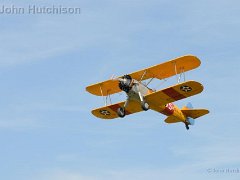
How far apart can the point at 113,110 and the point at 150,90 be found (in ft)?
11.3

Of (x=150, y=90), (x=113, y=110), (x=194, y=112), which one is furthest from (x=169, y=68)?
(x=194, y=112)

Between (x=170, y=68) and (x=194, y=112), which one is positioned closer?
(x=170, y=68)

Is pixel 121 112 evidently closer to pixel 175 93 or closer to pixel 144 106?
pixel 144 106

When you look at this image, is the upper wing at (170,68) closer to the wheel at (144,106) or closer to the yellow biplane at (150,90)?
the yellow biplane at (150,90)

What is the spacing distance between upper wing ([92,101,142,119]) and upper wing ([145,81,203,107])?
1.89 meters

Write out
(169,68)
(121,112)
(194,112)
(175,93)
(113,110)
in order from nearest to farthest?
(175,93), (121,112), (169,68), (113,110), (194,112)

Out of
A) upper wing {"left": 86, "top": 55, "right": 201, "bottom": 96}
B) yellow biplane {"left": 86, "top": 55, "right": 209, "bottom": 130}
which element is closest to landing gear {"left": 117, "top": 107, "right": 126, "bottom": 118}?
yellow biplane {"left": 86, "top": 55, "right": 209, "bottom": 130}

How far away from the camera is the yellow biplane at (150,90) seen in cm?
3778

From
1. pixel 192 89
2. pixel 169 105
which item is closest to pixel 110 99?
pixel 169 105

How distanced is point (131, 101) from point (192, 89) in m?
4.04

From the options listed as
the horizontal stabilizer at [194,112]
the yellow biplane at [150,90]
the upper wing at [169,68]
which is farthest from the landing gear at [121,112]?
the horizontal stabilizer at [194,112]

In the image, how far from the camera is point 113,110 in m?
41.4

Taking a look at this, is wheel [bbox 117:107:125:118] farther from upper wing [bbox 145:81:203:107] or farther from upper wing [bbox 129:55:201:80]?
upper wing [bbox 129:55:201:80]

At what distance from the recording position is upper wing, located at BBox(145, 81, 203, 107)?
37250mm
